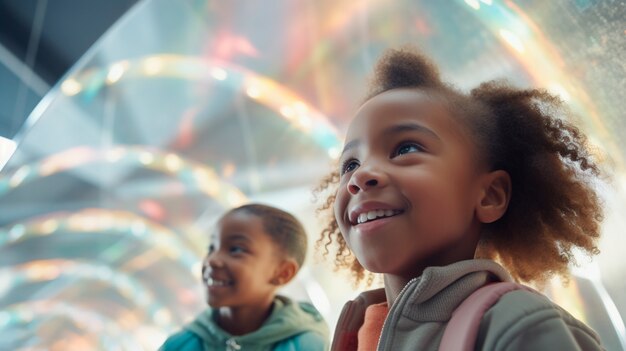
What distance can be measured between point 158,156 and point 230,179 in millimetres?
423

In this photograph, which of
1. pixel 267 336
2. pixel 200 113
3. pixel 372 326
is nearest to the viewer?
pixel 372 326

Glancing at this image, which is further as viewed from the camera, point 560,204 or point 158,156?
point 158,156

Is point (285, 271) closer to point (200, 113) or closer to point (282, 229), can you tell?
point (282, 229)

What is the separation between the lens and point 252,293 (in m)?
1.48

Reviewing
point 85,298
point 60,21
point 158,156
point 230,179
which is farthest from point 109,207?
point 60,21

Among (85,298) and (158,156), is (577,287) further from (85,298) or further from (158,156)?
(85,298)

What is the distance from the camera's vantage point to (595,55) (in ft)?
3.31

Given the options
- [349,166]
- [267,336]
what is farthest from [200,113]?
[349,166]

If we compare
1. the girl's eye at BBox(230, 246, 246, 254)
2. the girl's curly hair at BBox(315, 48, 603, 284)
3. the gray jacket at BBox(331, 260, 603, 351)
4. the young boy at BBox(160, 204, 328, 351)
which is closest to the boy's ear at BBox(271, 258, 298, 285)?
the young boy at BBox(160, 204, 328, 351)

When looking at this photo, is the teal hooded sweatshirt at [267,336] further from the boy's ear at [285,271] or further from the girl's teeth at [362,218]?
the girl's teeth at [362,218]

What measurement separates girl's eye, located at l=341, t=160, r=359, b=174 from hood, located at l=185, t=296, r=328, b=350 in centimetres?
66

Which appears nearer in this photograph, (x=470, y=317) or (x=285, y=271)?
(x=470, y=317)

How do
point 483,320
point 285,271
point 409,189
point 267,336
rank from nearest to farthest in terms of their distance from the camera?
point 483,320 < point 409,189 < point 267,336 < point 285,271

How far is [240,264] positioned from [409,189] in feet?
2.54
